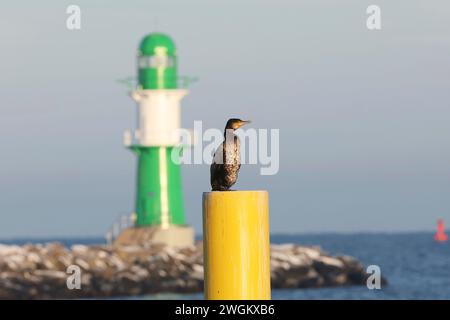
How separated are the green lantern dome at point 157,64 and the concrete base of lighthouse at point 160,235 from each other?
4.44m

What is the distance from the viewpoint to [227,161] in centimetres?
757

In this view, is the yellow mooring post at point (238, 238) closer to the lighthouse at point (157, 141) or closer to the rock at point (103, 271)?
the lighthouse at point (157, 141)

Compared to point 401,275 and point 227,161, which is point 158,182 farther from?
point 227,161

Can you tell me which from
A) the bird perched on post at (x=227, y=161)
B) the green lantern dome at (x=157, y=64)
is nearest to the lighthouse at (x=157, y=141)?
the green lantern dome at (x=157, y=64)

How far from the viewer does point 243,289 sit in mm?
6902

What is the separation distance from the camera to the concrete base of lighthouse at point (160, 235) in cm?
4056

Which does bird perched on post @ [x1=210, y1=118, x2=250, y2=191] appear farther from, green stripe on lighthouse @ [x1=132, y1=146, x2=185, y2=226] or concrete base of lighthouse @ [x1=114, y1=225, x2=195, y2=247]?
concrete base of lighthouse @ [x1=114, y1=225, x2=195, y2=247]

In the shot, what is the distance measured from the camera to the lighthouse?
38625 mm

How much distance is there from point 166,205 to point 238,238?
32.7 meters

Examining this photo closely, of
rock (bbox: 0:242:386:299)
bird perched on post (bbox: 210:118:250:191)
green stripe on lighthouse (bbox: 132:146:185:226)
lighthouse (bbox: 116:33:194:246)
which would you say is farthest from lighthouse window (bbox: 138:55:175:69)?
bird perched on post (bbox: 210:118:250:191)

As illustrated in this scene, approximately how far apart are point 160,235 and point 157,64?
5224mm

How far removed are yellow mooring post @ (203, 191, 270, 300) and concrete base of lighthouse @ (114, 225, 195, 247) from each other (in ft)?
110

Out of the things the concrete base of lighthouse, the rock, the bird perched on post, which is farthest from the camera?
the rock
